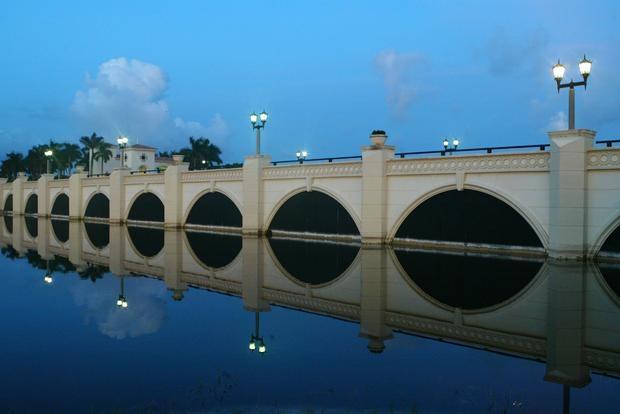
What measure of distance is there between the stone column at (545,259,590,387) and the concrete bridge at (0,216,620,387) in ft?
0.05

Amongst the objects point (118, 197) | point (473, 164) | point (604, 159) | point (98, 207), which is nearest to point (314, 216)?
point (473, 164)

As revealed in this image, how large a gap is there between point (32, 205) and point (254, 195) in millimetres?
34283

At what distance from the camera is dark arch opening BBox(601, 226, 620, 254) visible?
656 inches

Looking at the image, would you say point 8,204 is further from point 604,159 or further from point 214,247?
point 604,159

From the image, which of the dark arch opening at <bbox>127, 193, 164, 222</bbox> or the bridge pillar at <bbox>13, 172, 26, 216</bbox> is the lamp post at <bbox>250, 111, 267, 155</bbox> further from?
the bridge pillar at <bbox>13, 172, 26, 216</bbox>


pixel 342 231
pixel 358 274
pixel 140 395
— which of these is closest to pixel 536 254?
pixel 358 274

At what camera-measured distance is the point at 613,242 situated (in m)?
16.8

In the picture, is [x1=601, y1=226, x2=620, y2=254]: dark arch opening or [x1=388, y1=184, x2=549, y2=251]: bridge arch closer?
[x1=601, y1=226, x2=620, y2=254]: dark arch opening

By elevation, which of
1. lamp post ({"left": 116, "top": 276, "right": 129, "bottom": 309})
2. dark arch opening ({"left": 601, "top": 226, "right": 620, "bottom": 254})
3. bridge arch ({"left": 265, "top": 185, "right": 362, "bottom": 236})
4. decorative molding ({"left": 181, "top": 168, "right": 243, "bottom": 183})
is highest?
decorative molding ({"left": 181, "top": 168, "right": 243, "bottom": 183})

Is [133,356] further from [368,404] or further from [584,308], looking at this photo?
[584,308]

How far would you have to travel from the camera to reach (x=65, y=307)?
1131cm

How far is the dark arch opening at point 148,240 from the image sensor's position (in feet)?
69.3

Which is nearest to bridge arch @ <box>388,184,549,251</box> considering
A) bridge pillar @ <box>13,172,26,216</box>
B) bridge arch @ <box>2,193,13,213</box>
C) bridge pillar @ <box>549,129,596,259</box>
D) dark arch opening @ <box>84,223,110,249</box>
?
bridge pillar @ <box>549,129,596,259</box>

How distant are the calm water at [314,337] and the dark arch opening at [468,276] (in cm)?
8
